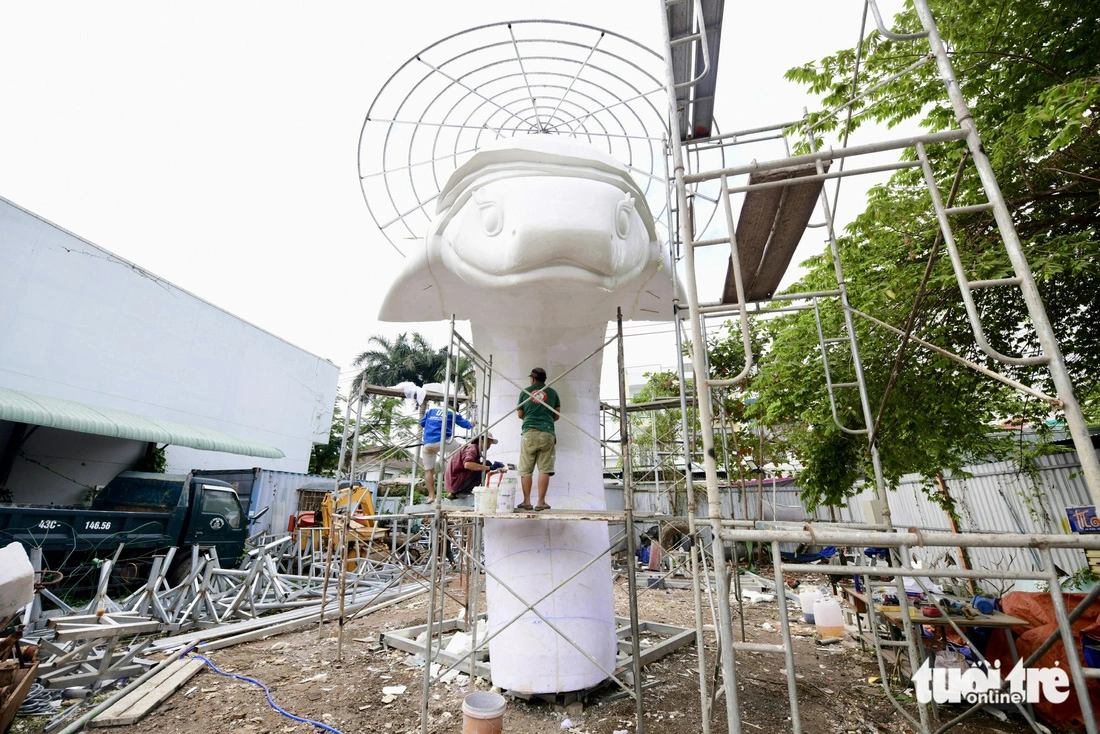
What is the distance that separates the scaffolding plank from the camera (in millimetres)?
4559

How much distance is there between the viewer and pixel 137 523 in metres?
10.6

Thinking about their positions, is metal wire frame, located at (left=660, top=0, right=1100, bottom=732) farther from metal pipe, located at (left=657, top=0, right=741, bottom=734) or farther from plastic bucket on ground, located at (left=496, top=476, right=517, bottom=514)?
plastic bucket on ground, located at (left=496, top=476, right=517, bottom=514)

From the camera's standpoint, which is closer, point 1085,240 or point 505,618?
point 1085,240

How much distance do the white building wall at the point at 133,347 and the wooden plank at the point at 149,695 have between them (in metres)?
11.0

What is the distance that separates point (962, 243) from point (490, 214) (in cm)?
504

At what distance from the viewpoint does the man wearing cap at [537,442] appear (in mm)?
5316

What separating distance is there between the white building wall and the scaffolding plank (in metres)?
16.6

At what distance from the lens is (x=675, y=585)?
14016 mm

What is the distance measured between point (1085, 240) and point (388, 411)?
24864 mm

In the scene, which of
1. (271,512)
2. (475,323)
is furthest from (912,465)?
(271,512)

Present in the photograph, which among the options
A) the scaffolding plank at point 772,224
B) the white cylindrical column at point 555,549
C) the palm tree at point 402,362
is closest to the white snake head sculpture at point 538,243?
the white cylindrical column at point 555,549

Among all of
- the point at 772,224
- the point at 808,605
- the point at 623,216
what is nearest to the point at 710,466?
the point at 623,216

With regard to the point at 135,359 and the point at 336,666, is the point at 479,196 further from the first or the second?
the point at 135,359

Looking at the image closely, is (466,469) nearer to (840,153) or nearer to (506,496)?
(506,496)
